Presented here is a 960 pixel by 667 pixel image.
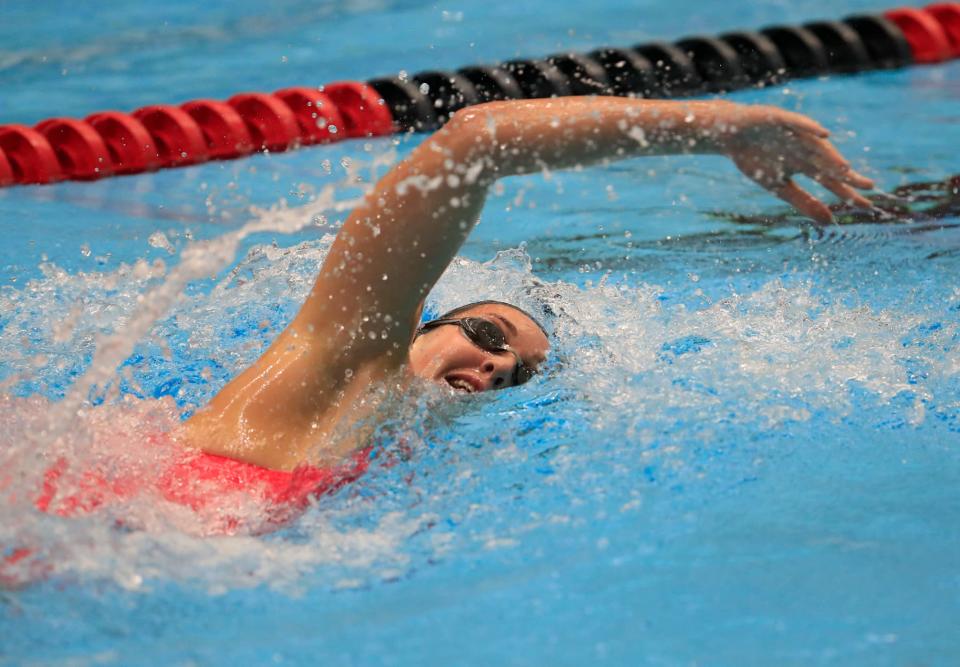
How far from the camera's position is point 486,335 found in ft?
7.56

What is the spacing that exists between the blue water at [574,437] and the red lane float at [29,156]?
0.24 ft

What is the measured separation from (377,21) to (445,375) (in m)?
4.76

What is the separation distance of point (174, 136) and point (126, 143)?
18 cm

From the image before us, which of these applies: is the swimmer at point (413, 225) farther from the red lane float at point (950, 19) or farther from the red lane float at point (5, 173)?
the red lane float at point (950, 19)

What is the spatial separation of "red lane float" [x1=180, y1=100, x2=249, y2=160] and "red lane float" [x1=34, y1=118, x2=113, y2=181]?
1.25 feet

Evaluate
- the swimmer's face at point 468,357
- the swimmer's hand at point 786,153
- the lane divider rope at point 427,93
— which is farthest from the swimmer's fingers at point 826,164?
the lane divider rope at point 427,93

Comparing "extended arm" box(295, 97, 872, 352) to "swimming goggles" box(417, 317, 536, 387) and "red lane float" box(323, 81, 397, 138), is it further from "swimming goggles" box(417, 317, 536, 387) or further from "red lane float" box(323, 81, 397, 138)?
"red lane float" box(323, 81, 397, 138)

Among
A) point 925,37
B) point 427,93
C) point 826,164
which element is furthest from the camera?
point 925,37

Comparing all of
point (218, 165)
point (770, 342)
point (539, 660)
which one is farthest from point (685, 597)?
point (218, 165)

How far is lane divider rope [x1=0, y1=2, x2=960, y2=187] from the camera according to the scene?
4379 millimetres

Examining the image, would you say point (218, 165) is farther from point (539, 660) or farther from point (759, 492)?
point (539, 660)

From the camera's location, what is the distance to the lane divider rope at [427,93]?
14.4 ft

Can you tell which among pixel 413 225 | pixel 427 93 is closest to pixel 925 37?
pixel 427 93

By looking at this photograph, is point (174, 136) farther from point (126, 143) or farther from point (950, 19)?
point (950, 19)
